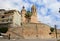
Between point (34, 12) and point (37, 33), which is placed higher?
point (34, 12)

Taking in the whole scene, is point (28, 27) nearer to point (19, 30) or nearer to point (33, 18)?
point (19, 30)

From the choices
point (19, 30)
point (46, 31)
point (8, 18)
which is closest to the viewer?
point (19, 30)

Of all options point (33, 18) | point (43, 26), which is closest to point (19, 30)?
point (43, 26)

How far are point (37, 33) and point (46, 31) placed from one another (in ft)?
12.0

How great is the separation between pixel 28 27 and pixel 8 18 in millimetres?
15722

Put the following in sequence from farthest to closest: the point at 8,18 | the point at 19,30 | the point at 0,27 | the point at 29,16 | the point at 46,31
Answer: the point at 29,16, the point at 8,18, the point at 0,27, the point at 46,31, the point at 19,30

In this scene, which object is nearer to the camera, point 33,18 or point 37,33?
point 37,33

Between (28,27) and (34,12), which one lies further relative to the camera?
(34,12)

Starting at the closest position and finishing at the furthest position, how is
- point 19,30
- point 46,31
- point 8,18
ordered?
point 19,30, point 46,31, point 8,18

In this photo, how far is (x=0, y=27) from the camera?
6369 cm

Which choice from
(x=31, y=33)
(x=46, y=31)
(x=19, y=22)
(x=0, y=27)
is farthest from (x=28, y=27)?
(x=19, y=22)

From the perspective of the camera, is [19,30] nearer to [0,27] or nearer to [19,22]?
[0,27]

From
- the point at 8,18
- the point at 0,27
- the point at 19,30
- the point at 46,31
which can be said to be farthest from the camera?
the point at 8,18

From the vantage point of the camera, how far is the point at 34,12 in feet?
266
